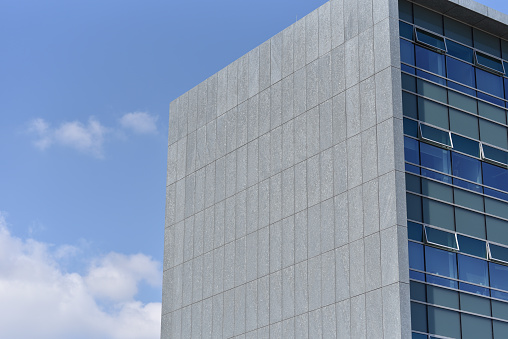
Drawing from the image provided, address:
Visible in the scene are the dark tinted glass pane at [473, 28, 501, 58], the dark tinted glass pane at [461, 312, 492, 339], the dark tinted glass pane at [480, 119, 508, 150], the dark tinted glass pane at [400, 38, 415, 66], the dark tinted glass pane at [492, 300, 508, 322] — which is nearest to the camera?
the dark tinted glass pane at [461, 312, 492, 339]

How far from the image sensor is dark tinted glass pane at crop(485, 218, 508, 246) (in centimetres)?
4184

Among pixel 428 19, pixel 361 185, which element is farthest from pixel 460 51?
pixel 361 185

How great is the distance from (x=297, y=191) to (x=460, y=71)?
9.19 metres

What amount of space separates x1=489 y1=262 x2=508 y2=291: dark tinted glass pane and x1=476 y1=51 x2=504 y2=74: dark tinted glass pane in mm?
9736

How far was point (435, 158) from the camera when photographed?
4141 cm

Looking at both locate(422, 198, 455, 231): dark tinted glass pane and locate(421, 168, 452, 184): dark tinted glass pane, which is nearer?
locate(422, 198, 455, 231): dark tinted glass pane

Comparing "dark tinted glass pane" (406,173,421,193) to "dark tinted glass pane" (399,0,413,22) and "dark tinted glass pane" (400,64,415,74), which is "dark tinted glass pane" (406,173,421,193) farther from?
"dark tinted glass pane" (399,0,413,22)

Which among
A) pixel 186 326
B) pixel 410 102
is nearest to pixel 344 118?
pixel 410 102

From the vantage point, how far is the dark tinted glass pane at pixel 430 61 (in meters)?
42.9

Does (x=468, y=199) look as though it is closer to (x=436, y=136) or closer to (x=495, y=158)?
(x=436, y=136)

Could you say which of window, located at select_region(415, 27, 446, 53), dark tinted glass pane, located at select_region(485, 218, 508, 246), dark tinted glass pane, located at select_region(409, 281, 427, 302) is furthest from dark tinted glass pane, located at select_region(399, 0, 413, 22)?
dark tinted glass pane, located at select_region(409, 281, 427, 302)

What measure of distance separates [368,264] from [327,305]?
3.00 m

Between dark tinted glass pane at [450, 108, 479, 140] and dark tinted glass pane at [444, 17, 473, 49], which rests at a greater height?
dark tinted glass pane at [444, 17, 473, 49]

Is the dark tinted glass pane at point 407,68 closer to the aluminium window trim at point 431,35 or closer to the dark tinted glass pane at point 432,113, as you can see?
the dark tinted glass pane at point 432,113
